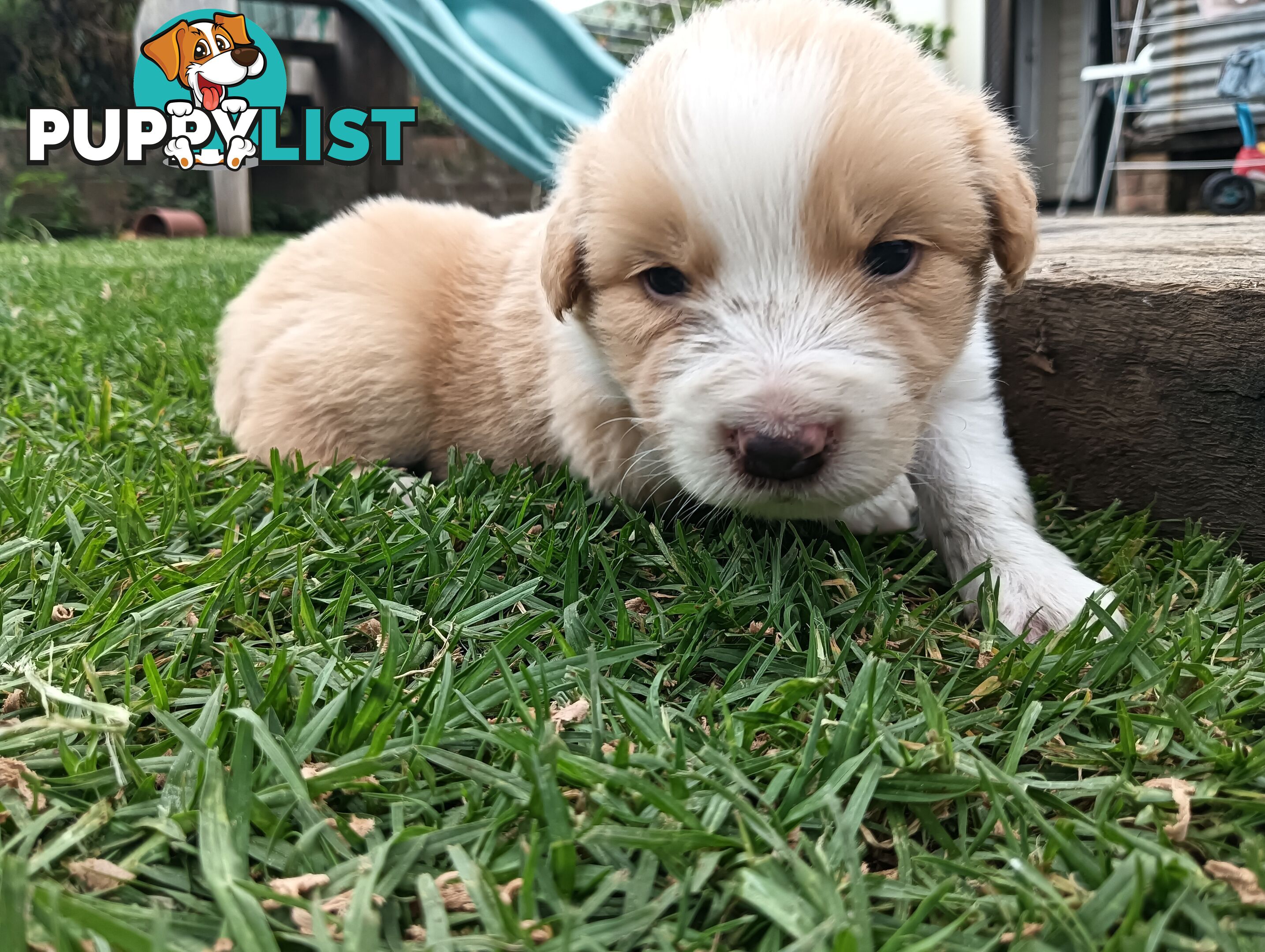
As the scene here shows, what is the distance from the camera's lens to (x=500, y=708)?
1.48 metres

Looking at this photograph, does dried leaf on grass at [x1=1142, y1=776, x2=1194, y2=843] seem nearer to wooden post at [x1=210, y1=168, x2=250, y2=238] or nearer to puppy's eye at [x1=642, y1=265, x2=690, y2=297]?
puppy's eye at [x1=642, y1=265, x2=690, y2=297]

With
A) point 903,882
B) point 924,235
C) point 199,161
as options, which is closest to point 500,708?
point 903,882

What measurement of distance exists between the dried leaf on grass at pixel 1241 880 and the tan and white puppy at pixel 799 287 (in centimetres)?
74

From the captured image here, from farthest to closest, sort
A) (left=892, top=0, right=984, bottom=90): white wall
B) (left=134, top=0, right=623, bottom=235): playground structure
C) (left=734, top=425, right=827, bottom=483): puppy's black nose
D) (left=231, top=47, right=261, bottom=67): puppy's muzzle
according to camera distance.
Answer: (left=892, top=0, right=984, bottom=90): white wall → (left=231, top=47, right=261, bottom=67): puppy's muzzle → (left=134, top=0, right=623, bottom=235): playground structure → (left=734, top=425, right=827, bottom=483): puppy's black nose

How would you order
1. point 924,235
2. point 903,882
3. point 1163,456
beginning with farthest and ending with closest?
point 1163,456
point 924,235
point 903,882

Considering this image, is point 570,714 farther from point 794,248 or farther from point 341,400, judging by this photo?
point 341,400

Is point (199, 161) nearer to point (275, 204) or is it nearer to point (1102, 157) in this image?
point (275, 204)

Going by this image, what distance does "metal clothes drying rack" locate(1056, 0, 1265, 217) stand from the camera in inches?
296

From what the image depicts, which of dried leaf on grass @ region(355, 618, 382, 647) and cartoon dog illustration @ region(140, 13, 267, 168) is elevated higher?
cartoon dog illustration @ region(140, 13, 267, 168)

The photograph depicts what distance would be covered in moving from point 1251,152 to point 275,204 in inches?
465

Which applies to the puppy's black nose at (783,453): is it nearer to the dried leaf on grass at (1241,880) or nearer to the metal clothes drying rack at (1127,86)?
the dried leaf on grass at (1241,880)

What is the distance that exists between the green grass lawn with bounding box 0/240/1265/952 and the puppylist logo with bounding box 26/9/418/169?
26.4 feet

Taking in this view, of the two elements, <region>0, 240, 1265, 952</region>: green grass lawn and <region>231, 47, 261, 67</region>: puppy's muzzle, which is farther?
<region>231, 47, 261, 67</region>: puppy's muzzle

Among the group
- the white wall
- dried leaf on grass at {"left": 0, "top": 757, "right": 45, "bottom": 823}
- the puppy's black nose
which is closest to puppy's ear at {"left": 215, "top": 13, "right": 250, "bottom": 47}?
the white wall
